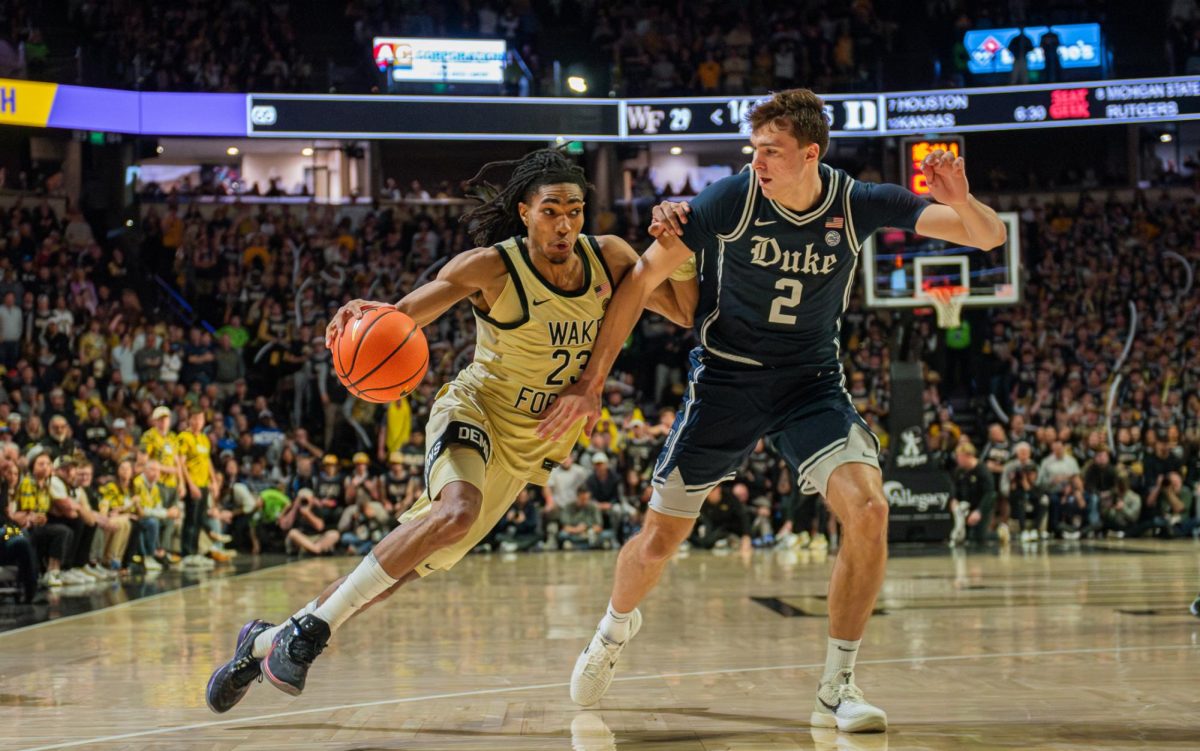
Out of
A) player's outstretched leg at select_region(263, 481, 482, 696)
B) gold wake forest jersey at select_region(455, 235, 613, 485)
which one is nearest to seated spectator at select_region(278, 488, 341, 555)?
gold wake forest jersey at select_region(455, 235, 613, 485)

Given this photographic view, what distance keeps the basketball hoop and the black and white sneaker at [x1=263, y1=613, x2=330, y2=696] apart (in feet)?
38.1

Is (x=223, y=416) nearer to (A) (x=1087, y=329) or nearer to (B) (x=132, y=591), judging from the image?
(B) (x=132, y=591)

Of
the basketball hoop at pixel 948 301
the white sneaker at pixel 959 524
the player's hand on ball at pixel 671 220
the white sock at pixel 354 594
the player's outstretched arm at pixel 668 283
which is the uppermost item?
the basketball hoop at pixel 948 301

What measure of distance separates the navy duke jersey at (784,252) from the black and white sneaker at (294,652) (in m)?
1.73

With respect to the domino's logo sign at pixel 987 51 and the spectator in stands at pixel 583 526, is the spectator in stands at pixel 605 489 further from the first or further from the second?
the domino's logo sign at pixel 987 51

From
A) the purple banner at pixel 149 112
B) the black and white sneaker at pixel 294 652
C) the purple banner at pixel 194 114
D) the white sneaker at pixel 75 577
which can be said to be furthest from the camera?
the purple banner at pixel 194 114

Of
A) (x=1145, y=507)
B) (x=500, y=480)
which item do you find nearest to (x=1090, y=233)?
(x=1145, y=507)

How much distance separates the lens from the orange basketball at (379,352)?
13.9ft

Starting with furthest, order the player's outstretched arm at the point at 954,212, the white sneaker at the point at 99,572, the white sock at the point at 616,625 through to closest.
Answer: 1. the white sneaker at the point at 99,572
2. the white sock at the point at 616,625
3. the player's outstretched arm at the point at 954,212

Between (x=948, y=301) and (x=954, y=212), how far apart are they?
10576 mm

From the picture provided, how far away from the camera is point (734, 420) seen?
15.4 feet

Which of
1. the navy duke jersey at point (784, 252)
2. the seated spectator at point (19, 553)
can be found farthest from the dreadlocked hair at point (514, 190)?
the seated spectator at point (19, 553)

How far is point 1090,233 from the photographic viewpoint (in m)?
21.3

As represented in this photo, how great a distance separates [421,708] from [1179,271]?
60.0 feet
